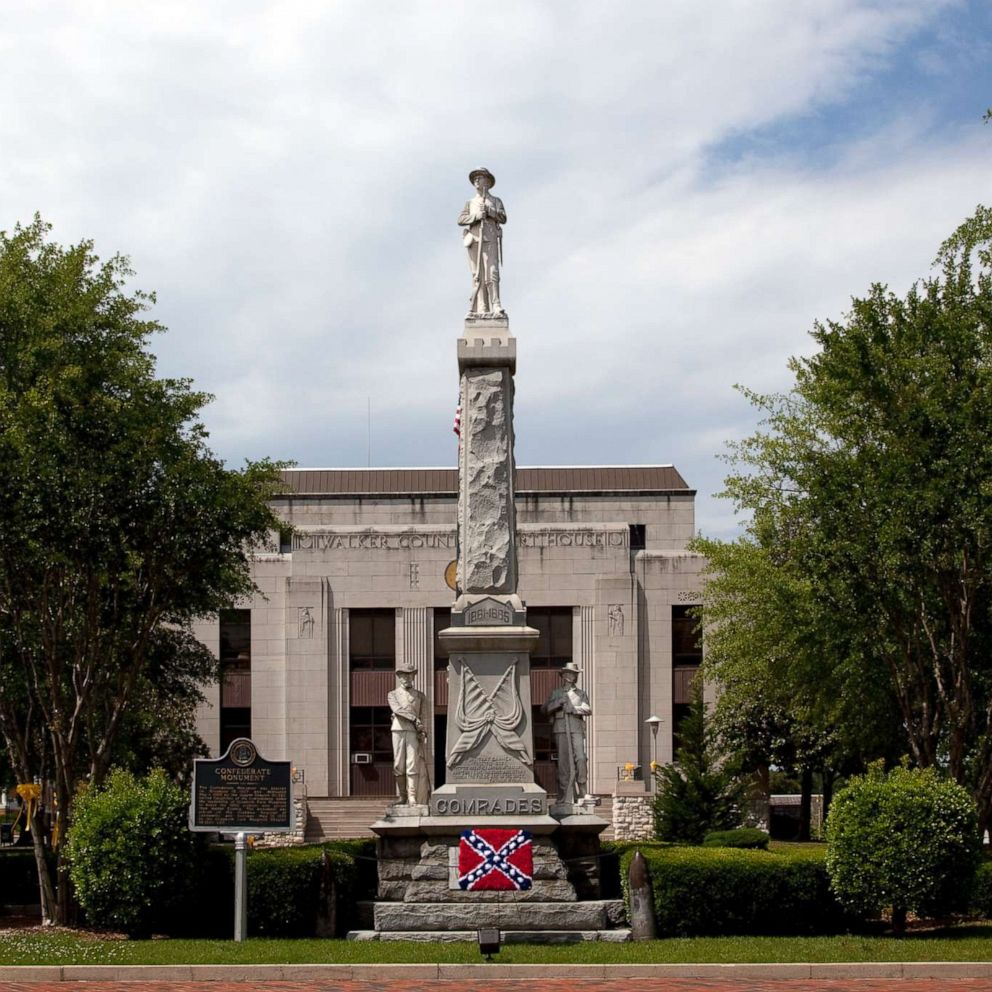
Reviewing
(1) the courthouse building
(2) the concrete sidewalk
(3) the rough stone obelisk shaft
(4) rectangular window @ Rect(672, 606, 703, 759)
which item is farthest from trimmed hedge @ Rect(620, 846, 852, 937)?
(4) rectangular window @ Rect(672, 606, 703, 759)

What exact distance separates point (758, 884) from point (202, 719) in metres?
33.9

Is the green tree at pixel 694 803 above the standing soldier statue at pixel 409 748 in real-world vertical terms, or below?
below

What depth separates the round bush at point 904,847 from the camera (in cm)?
1992

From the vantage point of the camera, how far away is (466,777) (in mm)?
21156

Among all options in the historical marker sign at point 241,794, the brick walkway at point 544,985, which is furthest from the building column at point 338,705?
the brick walkway at point 544,985

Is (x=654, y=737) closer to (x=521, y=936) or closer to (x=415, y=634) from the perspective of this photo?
(x=415, y=634)

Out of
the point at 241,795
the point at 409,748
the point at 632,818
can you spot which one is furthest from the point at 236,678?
the point at 241,795

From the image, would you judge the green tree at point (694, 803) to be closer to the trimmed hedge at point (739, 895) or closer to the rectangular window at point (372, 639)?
the rectangular window at point (372, 639)

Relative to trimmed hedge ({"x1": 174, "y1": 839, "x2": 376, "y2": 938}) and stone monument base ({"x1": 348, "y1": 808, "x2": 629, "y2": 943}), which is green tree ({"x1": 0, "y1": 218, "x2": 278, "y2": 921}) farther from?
stone monument base ({"x1": 348, "y1": 808, "x2": 629, "y2": 943})

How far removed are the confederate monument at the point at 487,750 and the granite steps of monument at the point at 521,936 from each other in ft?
0.07

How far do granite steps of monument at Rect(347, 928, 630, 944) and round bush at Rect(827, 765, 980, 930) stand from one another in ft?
9.73

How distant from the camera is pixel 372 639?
53.2 m

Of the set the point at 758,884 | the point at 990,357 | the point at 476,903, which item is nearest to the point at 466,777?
the point at 476,903

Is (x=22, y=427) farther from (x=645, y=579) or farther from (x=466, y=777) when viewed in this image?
(x=645, y=579)
